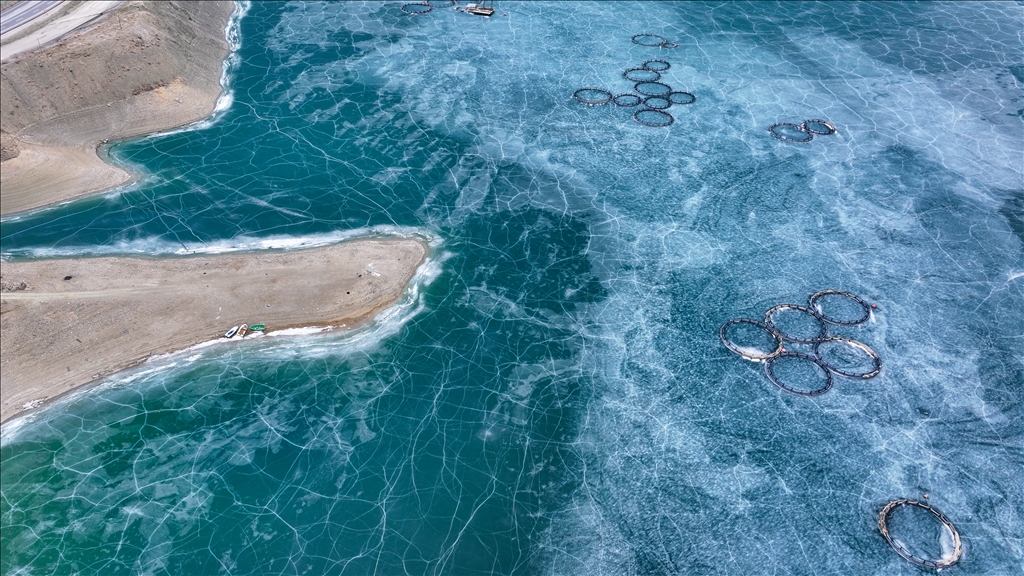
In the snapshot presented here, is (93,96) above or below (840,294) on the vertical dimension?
above

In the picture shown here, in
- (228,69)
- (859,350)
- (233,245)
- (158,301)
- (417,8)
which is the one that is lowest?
(859,350)

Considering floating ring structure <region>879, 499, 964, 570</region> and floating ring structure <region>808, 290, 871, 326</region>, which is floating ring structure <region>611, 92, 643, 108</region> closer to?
floating ring structure <region>808, 290, 871, 326</region>

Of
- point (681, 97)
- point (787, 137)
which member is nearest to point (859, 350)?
point (787, 137)

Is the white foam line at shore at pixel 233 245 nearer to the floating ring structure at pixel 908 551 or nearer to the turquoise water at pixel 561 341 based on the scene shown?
the turquoise water at pixel 561 341

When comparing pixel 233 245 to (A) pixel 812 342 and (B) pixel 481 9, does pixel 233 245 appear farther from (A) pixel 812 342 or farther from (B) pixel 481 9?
(B) pixel 481 9

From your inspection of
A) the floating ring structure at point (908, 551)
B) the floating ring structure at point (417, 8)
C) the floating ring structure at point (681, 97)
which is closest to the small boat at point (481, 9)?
the floating ring structure at point (417, 8)
